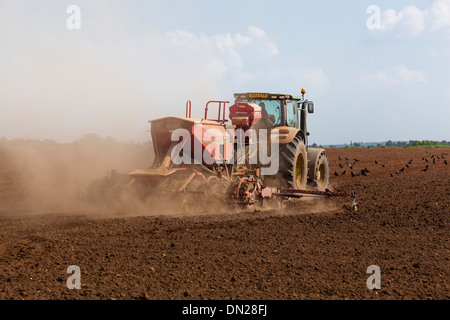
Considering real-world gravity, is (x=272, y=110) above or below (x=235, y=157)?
above

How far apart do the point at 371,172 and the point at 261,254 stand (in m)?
16.2

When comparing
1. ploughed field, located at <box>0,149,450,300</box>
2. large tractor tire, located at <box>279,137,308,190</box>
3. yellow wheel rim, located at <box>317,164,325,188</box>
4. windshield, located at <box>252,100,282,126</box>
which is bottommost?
ploughed field, located at <box>0,149,450,300</box>

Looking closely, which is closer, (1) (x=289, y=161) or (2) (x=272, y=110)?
(1) (x=289, y=161)

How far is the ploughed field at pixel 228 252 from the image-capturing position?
487 cm

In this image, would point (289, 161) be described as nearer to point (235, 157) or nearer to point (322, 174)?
point (235, 157)

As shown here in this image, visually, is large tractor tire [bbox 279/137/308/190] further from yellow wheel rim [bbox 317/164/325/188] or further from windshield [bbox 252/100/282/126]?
yellow wheel rim [bbox 317/164/325/188]

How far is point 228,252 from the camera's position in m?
6.31

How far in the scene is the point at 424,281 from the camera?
5207 mm

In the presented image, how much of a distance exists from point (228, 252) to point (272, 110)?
5.62m

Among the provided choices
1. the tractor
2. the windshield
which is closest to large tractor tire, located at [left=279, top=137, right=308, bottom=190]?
the tractor

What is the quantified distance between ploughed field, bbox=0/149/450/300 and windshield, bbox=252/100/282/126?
2.20m

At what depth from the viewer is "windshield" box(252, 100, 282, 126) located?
1117cm

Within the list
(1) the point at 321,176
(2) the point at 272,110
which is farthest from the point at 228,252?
(1) the point at 321,176
